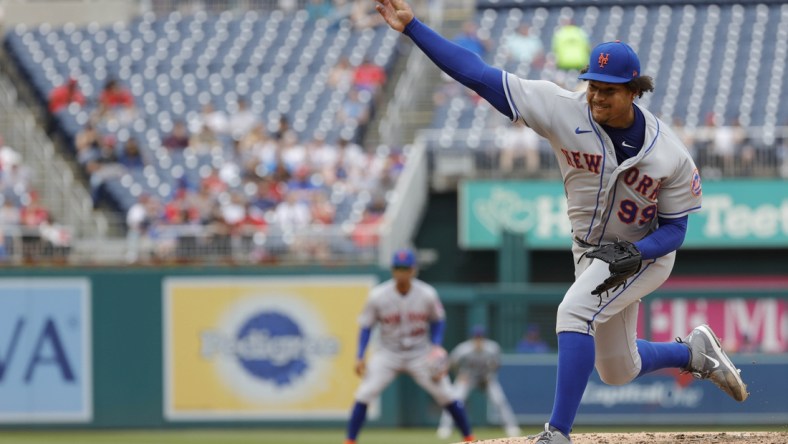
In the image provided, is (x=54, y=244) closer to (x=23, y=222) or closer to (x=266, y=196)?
(x=23, y=222)

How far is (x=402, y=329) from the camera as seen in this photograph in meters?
11.5

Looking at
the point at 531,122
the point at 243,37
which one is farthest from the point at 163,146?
the point at 531,122

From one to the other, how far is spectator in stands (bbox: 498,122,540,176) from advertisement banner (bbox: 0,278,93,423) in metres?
5.30

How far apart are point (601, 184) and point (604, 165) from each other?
0.32 feet

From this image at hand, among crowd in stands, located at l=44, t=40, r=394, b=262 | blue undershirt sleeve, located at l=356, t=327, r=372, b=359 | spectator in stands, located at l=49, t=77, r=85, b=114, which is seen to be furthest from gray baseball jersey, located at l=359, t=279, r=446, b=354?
spectator in stands, located at l=49, t=77, r=85, b=114

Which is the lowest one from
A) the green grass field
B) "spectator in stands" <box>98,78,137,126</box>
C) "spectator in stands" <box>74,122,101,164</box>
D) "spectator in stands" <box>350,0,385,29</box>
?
the green grass field

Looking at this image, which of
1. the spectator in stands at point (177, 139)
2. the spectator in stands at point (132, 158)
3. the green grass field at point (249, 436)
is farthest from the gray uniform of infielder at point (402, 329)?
the spectator in stands at point (177, 139)

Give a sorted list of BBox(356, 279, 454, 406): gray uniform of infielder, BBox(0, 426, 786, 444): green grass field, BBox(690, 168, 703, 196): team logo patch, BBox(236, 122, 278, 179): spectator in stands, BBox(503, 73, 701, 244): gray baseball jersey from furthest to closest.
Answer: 1. BBox(236, 122, 278, 179): spectator in stands
2. BBox(0, 426, 786, 444): green grass field
3. BBox(356, 279, 454, 406): gray uniform of infielder
4. BBox(690, 168, 703, 196): team logo patch
5. BBox(503, 73, 701, 244): gray baseball jersey

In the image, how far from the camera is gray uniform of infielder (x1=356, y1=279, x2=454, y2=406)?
37.7 ft

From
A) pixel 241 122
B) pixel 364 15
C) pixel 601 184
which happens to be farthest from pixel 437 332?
pixel 364 15

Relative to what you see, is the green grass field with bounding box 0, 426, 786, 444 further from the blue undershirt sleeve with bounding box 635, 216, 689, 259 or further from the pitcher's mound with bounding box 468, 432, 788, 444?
the blue undershirt sleeve with bounding box 635, 216, 689, 259

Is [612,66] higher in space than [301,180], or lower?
lower

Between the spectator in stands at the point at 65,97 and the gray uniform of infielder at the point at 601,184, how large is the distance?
47.3ft

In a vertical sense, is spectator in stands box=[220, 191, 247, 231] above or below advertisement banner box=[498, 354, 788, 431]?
above
